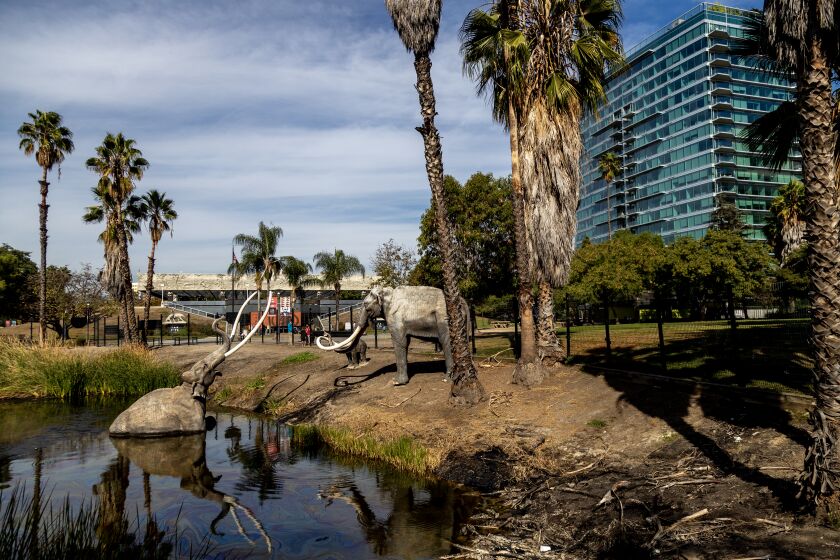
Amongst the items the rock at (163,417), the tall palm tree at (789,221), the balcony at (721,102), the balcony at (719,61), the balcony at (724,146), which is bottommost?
the rock at (163,417)

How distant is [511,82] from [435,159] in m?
3.16

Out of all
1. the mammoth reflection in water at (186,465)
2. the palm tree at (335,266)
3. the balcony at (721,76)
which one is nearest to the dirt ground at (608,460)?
the mammoth reflection in water at (186,465)

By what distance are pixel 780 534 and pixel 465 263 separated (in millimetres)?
27330

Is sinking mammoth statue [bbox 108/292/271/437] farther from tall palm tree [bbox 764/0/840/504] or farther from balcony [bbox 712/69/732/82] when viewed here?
balcony [bbox 712/69/732/82]

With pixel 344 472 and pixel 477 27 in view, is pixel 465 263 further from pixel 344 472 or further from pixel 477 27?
pixel 344 472

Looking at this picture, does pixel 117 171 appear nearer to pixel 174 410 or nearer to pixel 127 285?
pixel 127 285

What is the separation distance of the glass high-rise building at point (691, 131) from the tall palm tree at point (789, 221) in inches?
2426

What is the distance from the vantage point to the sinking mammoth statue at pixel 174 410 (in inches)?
557

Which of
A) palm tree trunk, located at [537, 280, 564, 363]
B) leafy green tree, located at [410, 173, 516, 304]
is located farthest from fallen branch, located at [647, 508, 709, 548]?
leafy green tree, located at [410, 173, 516, 304]

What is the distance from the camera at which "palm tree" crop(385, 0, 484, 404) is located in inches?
531

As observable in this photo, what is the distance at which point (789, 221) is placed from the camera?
3484 centimetres

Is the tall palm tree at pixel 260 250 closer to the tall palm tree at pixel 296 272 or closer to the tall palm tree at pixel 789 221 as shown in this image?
the tall palm tree at pixel 296 272

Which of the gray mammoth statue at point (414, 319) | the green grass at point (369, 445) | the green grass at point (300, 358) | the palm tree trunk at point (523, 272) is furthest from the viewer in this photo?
the green grass at point (300, 358)

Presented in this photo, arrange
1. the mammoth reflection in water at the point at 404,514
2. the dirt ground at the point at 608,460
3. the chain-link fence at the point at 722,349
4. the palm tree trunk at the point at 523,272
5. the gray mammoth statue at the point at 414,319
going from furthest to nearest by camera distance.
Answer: the gray mammoth statue at the point at 414,319 < the palm tree trunk at the point at 523,272 < the chain-link fence at the point at 722,349 < the mammoth reflection in water at the point at 404,514 < the dirt ground at the point at 608,460
